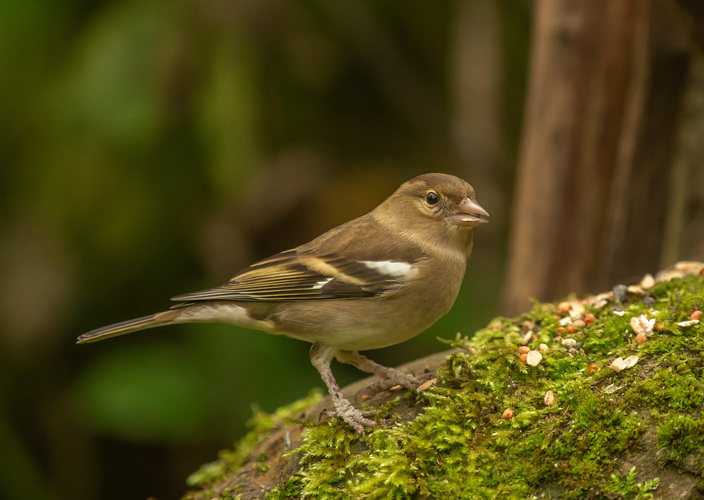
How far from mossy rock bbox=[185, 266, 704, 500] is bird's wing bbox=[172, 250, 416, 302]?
54 centimetres

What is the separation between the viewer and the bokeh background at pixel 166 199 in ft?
20.1

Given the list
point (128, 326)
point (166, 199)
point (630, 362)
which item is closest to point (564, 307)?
point (630, 362)

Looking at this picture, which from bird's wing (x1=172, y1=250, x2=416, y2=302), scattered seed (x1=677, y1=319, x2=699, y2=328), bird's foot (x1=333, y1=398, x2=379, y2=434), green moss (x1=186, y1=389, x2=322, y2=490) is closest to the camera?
scattered seed (x1=677, y1=319, x2=699, y2=328)

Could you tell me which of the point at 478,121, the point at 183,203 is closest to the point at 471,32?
the point at 478,121

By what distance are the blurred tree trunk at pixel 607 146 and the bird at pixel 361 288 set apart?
6.41ft

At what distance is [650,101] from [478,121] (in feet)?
9.67

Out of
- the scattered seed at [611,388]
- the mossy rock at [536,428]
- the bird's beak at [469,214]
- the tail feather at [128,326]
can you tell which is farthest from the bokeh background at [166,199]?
the scattered seed at [611,388]

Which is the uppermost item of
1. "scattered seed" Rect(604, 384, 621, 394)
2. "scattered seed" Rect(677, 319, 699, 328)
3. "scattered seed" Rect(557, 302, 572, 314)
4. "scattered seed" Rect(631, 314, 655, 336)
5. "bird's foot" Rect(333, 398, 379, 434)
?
"scattered seed" Rect(677, 319, 699, 328)

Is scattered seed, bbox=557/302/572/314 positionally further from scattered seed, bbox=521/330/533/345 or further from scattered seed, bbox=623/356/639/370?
scattered seed, bbox=623/356/639/370

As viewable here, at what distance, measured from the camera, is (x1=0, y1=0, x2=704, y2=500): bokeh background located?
611cm

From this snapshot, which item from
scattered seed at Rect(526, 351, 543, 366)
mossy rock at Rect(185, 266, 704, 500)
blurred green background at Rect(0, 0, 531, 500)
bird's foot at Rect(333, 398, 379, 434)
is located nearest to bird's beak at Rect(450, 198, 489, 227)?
mossy rock at Rect(185, 266, 704, 500)

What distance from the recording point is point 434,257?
13.1 ft

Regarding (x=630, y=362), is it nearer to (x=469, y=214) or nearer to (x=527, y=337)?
(x=527, y=337)

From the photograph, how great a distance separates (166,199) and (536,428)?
432 centimetres
